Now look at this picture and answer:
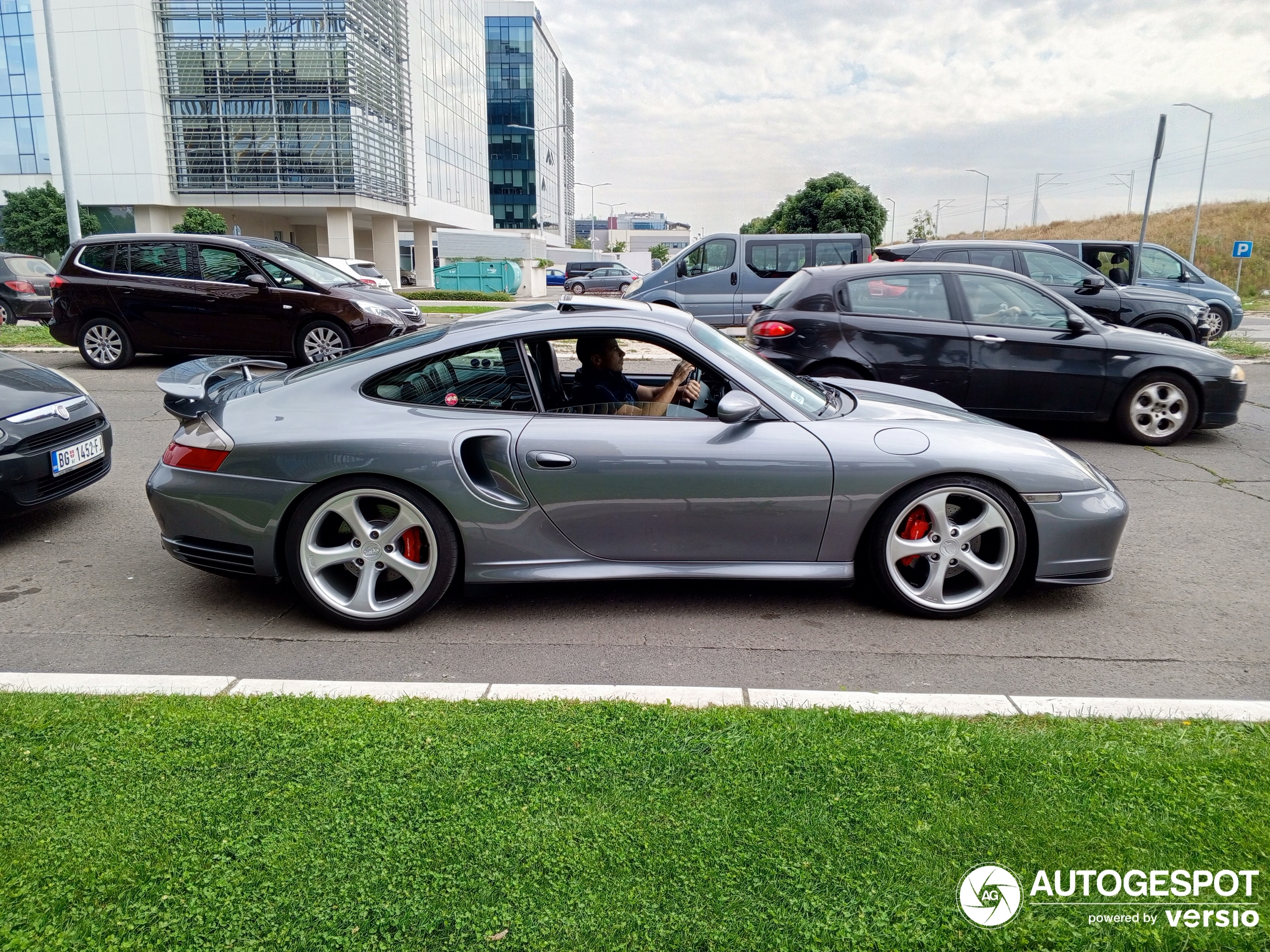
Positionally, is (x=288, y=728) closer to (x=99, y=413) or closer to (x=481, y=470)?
(x=481, y=470)

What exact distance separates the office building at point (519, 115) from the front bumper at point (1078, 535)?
96201 millimetres

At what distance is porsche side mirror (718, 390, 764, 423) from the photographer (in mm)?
3959

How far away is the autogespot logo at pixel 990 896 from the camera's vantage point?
7.18 feet

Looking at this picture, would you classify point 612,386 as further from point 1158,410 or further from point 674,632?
point 1158,410

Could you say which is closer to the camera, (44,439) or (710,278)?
(44,439)

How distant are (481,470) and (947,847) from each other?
94.4 inches

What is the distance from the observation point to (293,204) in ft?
154

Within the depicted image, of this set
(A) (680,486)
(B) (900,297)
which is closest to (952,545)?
(A) (680,486)

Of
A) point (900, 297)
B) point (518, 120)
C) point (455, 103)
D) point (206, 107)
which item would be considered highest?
point (518, 120)

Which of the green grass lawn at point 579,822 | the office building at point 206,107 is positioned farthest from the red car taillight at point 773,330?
the office building at point 206,107

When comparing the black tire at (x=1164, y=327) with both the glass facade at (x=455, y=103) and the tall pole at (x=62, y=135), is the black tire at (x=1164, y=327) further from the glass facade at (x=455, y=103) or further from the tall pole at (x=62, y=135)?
the glass facade at (x=455, y=103)

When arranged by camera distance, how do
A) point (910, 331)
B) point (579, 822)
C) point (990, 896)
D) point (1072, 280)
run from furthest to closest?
point (1072, 280)
point (910, 331)
point (579, 822)
point (990, 896)

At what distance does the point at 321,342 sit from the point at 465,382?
8.28 metres

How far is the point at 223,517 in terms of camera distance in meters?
4.04
